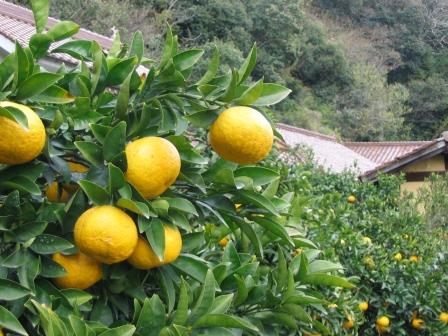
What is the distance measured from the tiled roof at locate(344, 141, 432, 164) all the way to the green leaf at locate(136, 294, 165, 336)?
17809 millimetres

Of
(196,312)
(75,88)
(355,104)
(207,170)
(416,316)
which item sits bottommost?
(355,104)

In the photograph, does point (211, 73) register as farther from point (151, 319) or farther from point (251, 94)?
point (151, 319)

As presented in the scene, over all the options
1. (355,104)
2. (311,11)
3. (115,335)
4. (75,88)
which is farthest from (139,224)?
(311,11)

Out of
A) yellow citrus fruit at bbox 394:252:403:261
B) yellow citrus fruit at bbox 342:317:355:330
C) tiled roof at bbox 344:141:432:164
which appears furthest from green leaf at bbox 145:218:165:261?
tiled roof at bbox 344:141:432:164

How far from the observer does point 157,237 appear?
3.69 ft

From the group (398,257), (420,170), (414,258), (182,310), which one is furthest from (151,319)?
(420,170)

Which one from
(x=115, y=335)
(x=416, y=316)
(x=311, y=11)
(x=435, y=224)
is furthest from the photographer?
(x=311, y=11)

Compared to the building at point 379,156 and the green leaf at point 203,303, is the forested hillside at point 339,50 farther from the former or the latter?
the green leaf at point 203,303

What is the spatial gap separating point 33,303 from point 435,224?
5.69 metres

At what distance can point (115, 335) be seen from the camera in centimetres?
102

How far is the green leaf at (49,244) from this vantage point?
112 centimetres

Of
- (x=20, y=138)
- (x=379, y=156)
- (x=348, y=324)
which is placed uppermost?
(x=20, y=138)

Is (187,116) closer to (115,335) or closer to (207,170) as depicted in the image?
(207,170)

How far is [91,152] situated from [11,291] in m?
0.29
